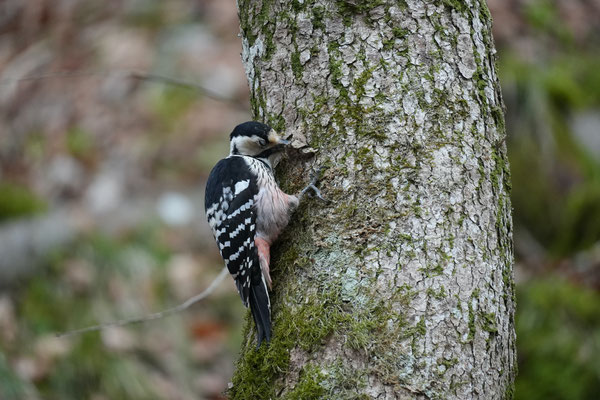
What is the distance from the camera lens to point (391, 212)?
2549mm

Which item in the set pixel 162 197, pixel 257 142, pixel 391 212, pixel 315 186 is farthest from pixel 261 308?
pixel 162 197

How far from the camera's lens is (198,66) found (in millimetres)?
8203

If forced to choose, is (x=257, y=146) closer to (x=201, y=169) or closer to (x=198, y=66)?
(x=201, y=169)

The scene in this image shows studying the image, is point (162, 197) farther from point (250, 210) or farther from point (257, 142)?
point (257, 142)

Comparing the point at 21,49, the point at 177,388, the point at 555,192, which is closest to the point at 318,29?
the point at 177,388

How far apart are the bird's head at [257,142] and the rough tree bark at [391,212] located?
0.11 metres

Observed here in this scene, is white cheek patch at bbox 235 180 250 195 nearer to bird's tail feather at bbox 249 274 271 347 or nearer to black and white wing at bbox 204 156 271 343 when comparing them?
black and white wing at bbox 204 156 271 343

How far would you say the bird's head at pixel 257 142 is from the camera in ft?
9.57

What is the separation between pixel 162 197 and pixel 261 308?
4.52m

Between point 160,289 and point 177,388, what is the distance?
87 cm

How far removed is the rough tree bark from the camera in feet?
7.88

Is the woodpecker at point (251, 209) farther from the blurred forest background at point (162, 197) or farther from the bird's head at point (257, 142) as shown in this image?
the blurred forest background at point (162, 197)

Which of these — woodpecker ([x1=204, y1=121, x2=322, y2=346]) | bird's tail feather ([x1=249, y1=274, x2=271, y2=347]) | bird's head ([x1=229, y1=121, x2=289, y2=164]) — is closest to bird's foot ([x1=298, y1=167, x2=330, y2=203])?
woodpecker ([x1=204, y1=121, x2=322, y2=346])

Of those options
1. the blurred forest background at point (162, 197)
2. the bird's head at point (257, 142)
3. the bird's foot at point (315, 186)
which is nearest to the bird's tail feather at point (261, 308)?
the bird's foot at point (315, 186)
